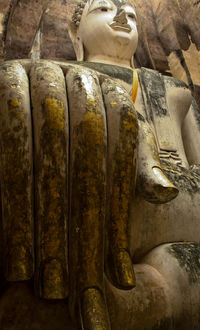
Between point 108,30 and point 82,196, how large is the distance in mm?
1743

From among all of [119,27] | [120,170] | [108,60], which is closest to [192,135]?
[108,60]

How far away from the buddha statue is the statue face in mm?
1365

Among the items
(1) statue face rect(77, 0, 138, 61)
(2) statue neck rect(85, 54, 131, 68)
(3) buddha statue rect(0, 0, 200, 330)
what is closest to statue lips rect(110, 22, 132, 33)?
(1) statue face rect(77, 0, 138, 61)

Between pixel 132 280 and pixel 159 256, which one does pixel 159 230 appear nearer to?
pixel 159 256

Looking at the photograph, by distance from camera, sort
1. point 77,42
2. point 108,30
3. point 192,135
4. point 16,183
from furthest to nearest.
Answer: point 77,42
point 108,30
point 192,135
point 16,183

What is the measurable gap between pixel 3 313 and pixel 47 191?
1.06ft

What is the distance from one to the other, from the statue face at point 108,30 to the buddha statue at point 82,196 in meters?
1.36

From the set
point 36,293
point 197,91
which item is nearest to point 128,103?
point 36,293

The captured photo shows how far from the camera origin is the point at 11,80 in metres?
0.90

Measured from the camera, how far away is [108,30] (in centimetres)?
230

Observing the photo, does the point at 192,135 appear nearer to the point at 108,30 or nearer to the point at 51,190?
the point at 108,30

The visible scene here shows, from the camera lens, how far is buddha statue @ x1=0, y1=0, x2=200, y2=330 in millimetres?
829

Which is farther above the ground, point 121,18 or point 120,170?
point 121,18

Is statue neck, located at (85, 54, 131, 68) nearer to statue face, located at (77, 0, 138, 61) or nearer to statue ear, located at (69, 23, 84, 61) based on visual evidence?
statue face, located at (77, 0, 138, 61)
